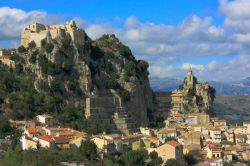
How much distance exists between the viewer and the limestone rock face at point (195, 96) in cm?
8056

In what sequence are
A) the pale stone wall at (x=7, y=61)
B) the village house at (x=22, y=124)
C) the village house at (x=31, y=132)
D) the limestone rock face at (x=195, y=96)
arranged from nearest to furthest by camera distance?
1. the village house at (x=31, y=132)
2. the village house at (x=22, y=124)
3. the pale stone wall at (x=7, y=61)
4. the limestone rock face at (x=195, y=96)

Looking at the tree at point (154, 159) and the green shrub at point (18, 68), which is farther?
the green shrub at point (18, 68)

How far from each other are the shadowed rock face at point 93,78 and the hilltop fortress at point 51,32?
1.51ft

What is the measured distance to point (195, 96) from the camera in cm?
8138

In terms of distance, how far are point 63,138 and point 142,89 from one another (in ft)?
71.4

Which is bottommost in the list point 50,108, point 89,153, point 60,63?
point 89,153

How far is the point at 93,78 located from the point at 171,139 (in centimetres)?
1208

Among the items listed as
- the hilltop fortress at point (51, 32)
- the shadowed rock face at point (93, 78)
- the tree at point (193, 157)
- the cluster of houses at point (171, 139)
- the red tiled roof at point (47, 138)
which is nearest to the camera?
the red tiled roof at point (47, 138)

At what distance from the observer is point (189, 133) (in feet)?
215

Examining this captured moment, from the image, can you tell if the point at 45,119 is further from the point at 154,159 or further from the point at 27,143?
the point at 154,159

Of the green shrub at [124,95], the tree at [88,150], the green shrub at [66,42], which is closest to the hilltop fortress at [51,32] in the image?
the green shrub at [66,42]

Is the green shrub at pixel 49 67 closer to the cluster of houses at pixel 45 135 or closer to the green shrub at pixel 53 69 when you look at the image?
the green shrub at pixel 53 69

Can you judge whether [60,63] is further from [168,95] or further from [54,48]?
[168,95]

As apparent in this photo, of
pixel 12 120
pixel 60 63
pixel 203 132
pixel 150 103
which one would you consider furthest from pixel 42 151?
pixel 150 103
